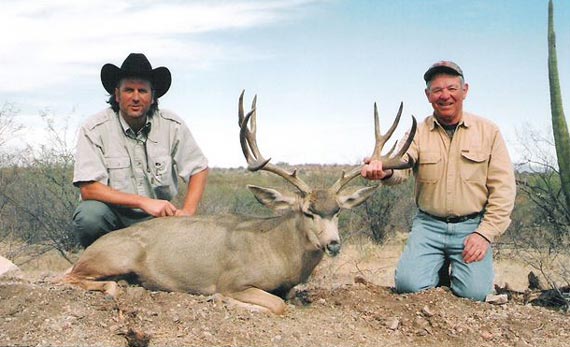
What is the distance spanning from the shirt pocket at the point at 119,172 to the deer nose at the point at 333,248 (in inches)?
100

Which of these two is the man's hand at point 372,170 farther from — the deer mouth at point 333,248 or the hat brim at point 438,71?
the hat brim at point 438,71

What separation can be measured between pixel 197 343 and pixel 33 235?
925cm

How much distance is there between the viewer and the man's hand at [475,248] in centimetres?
750

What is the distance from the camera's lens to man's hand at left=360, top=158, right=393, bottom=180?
24.1 feet

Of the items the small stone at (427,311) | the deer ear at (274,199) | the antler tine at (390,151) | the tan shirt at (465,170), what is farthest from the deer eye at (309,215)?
the small stone at (427,311)

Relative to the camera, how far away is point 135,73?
780 cm

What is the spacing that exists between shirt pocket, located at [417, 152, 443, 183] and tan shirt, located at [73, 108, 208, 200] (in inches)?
97.9

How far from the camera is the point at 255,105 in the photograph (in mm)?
7398

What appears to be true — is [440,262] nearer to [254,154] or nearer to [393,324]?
[393,324]

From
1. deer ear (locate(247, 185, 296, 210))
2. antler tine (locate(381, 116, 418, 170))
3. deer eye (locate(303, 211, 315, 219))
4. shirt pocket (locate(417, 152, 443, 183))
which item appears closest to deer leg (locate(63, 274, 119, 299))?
deer ear (locate(247, 185, 296, 210))

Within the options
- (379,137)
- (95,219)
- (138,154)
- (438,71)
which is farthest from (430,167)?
(95,219)

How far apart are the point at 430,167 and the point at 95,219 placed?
3649 millimetres

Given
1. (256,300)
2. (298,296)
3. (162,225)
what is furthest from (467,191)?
(162,225)

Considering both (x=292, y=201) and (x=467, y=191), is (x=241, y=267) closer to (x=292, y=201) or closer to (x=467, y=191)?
(x=292, y=201)
